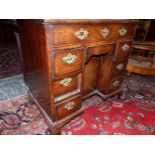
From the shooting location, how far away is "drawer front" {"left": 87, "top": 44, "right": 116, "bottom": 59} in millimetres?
1037

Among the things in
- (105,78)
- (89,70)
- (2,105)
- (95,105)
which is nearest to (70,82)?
(89,70)

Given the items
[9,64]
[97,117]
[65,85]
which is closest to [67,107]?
[65,85]

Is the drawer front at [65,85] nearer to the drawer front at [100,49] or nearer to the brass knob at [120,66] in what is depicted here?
the drawer front at [100,49]

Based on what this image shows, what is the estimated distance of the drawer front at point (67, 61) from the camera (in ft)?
2.82

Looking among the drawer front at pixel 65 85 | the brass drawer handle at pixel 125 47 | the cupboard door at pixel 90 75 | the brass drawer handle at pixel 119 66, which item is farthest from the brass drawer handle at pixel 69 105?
the brass drawer handle at pixel 125 47

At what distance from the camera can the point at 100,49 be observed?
1.11 metres

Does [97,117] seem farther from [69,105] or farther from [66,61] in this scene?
[66,61]

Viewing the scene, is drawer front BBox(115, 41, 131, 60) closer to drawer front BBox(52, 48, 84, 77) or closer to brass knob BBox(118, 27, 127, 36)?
brass knob BBox(118, 27, 127, 36)

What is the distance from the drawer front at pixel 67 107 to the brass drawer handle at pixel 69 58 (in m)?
0.37

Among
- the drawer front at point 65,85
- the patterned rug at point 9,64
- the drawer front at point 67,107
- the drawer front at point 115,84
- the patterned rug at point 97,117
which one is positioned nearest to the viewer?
the drawer front at point 65,85

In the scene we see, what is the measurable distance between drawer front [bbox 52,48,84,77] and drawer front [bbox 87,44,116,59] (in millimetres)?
97

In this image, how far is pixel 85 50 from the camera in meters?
0.98

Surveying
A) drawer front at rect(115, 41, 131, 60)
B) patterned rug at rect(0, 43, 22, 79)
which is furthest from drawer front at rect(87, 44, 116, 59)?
patterned rug at rect(0, 43, 22, 79)

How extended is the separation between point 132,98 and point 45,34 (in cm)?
145
